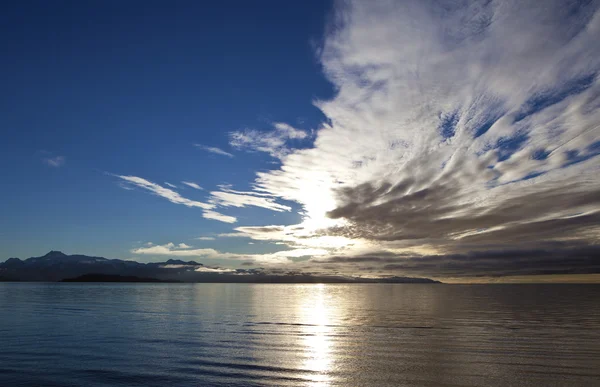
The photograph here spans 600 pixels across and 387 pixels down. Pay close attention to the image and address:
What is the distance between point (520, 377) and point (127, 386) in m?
21.8

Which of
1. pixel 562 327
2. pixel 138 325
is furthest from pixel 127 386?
pixel 562 327

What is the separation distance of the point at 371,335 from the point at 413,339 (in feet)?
14.8

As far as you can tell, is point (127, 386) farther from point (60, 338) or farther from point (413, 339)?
point (413, 339)

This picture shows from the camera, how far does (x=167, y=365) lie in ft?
82.2

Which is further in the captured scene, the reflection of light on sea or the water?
the reflection of light on sea

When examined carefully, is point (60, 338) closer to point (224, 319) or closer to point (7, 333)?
point (7, 333)

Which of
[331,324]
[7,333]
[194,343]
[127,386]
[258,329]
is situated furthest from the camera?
[331,324]

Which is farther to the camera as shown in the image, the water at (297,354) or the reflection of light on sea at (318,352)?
the reflection of light on sea at (318,352)

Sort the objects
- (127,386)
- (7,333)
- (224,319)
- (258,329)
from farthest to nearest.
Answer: (224,319)
(258,329)
(7,333)
(127,386)

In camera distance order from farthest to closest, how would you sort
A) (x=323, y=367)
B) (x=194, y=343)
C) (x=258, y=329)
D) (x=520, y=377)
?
1. (x=258, y=329)
2. (x=194, y=343)
3. (x=323, y=367)
4. (x=520, y=377)

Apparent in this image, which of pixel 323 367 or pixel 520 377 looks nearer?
pixel 520 377

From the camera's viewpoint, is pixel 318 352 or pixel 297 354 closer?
pixel 297 354

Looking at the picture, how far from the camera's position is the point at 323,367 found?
24.6 metres

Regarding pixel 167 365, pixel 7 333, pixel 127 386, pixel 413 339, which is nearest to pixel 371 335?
pixel 413 339
